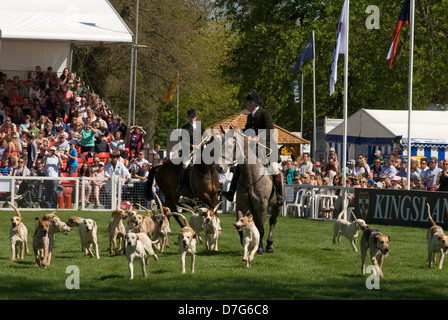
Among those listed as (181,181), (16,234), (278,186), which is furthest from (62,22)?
(16,234)

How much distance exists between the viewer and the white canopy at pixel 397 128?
35.7m

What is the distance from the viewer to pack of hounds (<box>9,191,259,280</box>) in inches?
538

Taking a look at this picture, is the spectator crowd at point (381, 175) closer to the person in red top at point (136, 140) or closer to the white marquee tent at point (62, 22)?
the person in red top at point (136, 140)

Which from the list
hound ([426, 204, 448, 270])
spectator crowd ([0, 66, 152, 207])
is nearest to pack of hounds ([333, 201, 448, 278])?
hound ([426, 204, 448, 270])

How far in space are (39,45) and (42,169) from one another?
1174cm

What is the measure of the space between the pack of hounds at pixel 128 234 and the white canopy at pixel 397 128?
19.1 metres

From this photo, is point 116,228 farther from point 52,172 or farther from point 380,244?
point 52,172

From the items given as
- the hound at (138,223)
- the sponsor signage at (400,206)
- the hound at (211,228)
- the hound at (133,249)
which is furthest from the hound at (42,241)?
the sponsor signage at (400,206)

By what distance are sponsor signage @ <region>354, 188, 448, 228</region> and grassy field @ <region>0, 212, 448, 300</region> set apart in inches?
222
